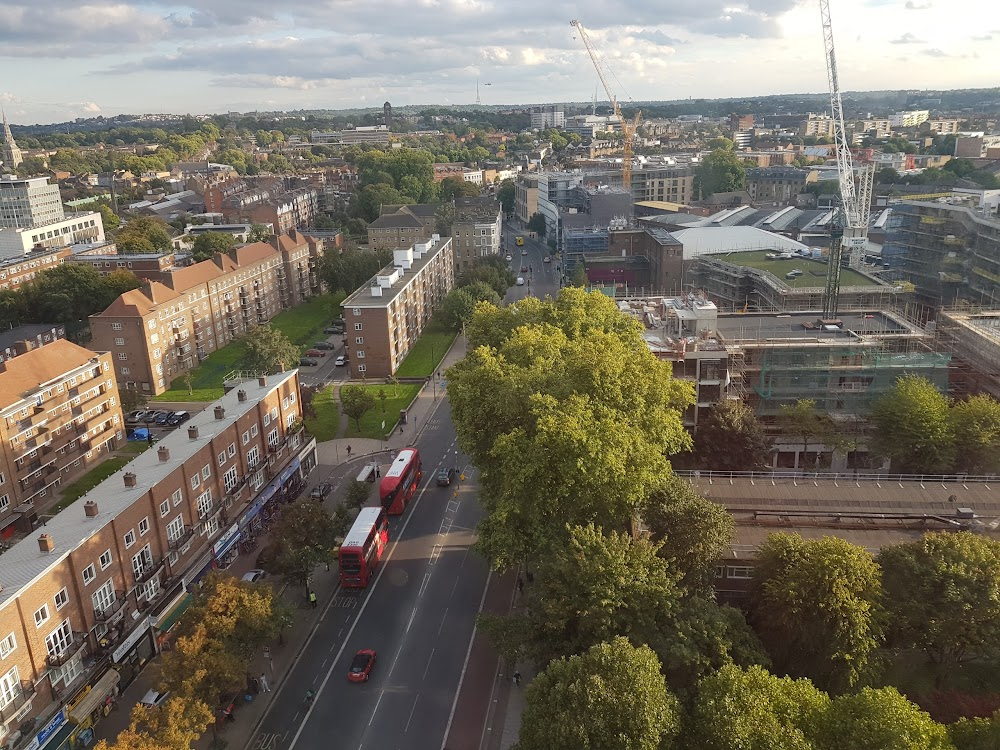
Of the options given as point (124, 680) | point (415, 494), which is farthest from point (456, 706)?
point (415, 494)

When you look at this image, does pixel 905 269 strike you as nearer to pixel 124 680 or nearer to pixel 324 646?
pixel 324 646

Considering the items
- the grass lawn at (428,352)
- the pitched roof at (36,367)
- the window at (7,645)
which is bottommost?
the grass lawn at (428,352)

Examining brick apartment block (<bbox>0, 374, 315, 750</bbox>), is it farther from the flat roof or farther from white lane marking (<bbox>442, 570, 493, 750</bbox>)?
white lane marking (<bbox>442, 570, 493, 750</bbox>)

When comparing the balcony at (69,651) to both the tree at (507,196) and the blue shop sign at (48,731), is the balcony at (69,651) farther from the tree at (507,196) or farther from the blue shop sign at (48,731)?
the tree at (507,196)

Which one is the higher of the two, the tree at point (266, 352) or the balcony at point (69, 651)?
the tree at point (266, 352)

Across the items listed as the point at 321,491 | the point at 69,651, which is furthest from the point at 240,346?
the point at 69,651

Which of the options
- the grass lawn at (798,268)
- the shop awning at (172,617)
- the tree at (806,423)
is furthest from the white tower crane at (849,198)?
the shop awning at (172,617)
